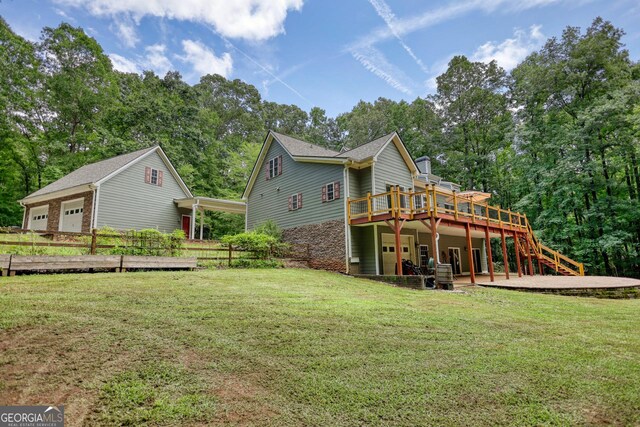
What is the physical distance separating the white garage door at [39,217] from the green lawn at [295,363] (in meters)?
17.3

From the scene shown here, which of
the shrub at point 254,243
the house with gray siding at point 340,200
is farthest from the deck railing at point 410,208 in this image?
the shrub at point 254,243

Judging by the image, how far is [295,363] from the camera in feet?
11.8

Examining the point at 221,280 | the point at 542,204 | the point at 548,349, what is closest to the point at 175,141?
the point at 221,280

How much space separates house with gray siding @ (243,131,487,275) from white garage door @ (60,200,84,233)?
9502mm

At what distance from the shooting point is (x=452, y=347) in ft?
14.5

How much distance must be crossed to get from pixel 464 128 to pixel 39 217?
3441 centimetres

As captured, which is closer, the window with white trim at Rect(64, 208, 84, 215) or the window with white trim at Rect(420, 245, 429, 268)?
the window with white trim at Rect(420, 245, 429, 268)

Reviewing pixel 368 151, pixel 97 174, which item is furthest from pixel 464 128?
pixel 97 174

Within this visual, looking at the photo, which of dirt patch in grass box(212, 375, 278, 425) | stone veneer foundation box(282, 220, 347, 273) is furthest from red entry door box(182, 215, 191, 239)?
dirt patch in grass box(212, 375, 278, 425)

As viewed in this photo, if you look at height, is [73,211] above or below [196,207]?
below

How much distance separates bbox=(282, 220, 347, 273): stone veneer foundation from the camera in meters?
14.8

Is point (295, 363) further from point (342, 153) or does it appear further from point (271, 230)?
point (342, 153)

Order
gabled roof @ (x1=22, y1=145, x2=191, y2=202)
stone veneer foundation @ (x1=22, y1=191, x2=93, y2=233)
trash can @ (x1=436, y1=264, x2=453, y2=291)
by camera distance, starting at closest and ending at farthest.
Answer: trash can @ (x1=436, y1=264, x2=453, y2=291) → stone veneer foundation @ (x1=22, y1=191, x2=93, y2=233) → gabled roof @ (x1=22, y1=145, x2=191, y2=202)

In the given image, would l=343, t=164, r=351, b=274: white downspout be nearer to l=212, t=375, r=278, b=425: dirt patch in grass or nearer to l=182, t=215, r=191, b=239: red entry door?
l=212, t=375, r=278, b=425: dirt patch in grass
